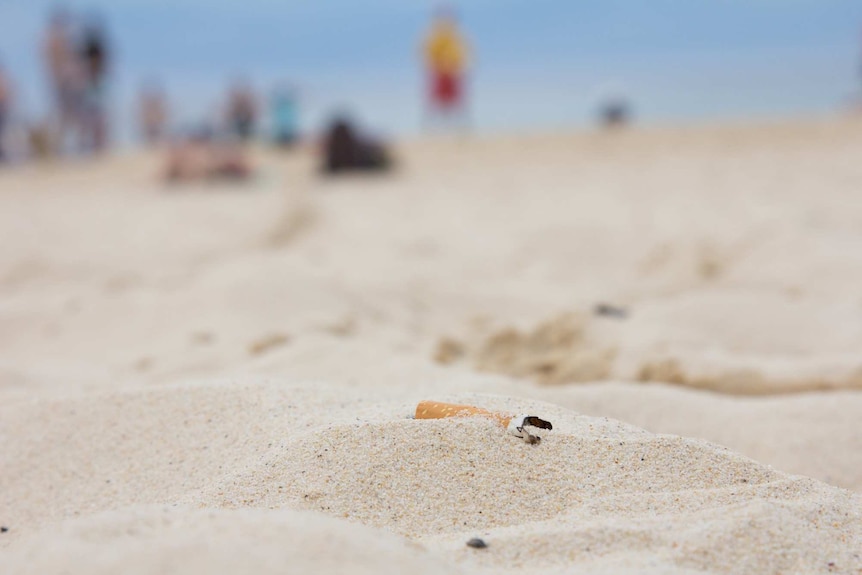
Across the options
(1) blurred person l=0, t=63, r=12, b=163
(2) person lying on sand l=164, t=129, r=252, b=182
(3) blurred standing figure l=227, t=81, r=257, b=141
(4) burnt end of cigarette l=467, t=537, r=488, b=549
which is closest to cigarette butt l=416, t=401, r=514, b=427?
(4) burnt end of cigarette l=467, t=537, r=488, b=549

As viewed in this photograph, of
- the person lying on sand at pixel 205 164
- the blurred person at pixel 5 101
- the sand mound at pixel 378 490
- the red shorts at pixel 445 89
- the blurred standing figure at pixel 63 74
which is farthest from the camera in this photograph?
the red shorts at pixel 445 89

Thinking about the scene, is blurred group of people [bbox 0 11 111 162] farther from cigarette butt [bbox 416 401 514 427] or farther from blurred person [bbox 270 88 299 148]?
cigarette butt [bbox 416 401 514 427]

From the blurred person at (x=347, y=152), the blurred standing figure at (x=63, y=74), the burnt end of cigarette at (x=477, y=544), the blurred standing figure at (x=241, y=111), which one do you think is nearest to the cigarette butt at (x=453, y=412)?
the burnt end of cigarette at (x=477, y=544)

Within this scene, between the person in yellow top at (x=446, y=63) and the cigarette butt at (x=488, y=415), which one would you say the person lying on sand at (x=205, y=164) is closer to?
the person in yellow top at (x=446, y=63)

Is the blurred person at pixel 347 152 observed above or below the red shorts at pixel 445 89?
below

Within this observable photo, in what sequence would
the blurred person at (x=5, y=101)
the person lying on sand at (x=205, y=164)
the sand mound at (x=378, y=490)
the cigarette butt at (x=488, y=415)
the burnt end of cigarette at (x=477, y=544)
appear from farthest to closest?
the blurred person at (x=5, y=101)
the person lying on sand at (x=205, y=164)
the cigarette butt at (x=488, y=415)
the burnt end of cigarette at (x=477, y=544)
the sand mound at (x=378, y=490)

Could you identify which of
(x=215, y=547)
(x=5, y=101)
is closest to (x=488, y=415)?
(x=215, y=547)

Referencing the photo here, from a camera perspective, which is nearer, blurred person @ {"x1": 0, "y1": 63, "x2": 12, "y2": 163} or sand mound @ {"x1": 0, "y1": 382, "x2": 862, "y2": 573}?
sand mound @ {"x1": 0, "y1": 382, "x2": 862, "y2": 573}
